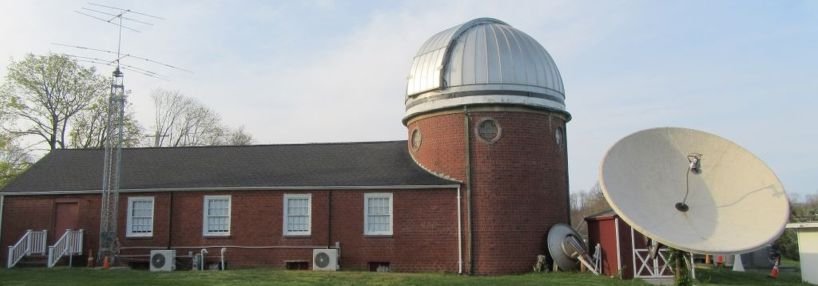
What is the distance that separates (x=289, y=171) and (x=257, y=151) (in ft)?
9.44

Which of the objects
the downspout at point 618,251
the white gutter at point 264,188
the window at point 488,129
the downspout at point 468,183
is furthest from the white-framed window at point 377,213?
the downspout at point 618,251

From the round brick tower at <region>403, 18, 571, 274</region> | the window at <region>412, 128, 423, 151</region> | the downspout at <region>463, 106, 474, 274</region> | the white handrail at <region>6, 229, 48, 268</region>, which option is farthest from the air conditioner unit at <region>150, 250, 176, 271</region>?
the downspout at <region>463, 106, 474, 274</region>

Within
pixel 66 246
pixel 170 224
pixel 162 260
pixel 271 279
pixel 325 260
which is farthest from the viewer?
pixel 170 224

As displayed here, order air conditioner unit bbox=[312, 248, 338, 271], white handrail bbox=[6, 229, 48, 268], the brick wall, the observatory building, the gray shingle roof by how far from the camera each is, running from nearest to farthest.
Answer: air conditioner unit bbox=[312, 248, 338, 271] → the observatory building → the brick wall → white handrail bbox=[6, 229, 48, 268] → the gray shingle roof

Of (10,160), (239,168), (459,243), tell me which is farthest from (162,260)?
(10,160)

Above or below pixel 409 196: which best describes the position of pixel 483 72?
above

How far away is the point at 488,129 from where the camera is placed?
2509 cm

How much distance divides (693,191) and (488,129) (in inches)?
377

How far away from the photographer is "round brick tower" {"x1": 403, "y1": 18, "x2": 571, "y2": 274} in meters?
24.6

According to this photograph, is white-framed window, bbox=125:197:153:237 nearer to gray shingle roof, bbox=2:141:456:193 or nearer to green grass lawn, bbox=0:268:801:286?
gray shingle roof, bbox=2:141:456:193

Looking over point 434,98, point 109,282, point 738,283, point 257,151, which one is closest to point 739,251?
point 738,283

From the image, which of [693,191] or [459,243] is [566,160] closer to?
[459,243]

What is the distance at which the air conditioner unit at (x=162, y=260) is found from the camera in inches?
982

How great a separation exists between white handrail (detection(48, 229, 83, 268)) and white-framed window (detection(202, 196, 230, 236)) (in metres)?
4.70
